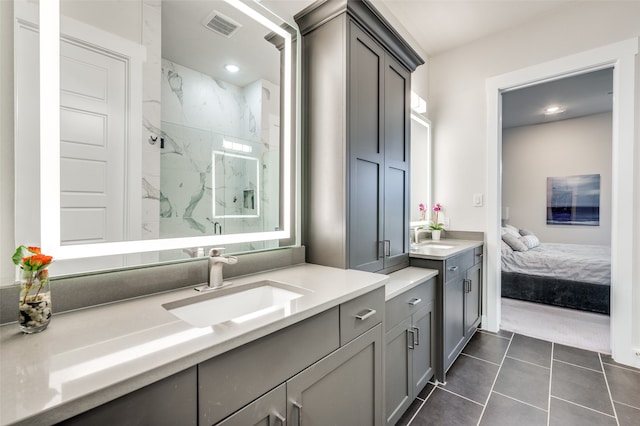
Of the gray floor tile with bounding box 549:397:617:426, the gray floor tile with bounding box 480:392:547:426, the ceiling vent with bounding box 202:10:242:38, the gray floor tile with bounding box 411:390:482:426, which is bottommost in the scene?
the gray floor tile with bounding box 411:390:482:426

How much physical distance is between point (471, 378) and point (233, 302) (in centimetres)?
178

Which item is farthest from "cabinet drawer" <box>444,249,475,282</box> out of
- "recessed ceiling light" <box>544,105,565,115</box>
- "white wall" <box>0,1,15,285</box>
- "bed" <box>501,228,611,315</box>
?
"recessed ceiling light" <box>544,105,565,115</box>

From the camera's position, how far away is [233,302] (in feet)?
3.74

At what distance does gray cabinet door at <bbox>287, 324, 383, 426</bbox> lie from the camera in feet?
2.83

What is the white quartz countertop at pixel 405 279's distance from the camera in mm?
1417

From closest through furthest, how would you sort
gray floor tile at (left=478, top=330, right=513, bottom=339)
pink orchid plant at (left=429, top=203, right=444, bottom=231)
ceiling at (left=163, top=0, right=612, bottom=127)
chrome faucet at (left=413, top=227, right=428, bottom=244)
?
ceiling at (left=163, top=0, right=612, bottom=127)
gray floor tile at (left=478, top=330, right=513, bottom=339)
chrome faucet at (left=413, top=227, right=428, bottom=244)
pink orchid plant at (left=429, top=203, right=444, bottom=231)

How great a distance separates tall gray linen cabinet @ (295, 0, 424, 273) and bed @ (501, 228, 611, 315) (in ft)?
8.43

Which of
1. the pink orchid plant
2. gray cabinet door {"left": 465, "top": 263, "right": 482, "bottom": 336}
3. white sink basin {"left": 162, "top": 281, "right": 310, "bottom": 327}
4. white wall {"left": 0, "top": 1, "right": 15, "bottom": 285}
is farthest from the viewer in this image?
the pink orchid plant

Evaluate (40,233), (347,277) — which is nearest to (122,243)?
(40,233)

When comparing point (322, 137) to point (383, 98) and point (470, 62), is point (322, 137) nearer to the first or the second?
point (383, 98)

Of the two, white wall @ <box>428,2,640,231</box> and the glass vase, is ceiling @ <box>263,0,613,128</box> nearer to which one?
white wall @ <box>428,2,640,231</box>

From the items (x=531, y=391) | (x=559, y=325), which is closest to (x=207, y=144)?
(x=531, y=391)

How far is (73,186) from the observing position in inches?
34.5

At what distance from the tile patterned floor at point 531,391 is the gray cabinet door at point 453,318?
0.15 meters
